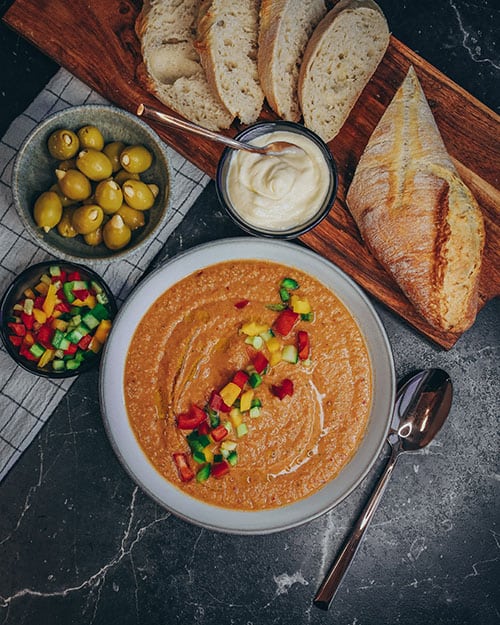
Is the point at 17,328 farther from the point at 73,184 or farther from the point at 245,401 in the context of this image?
the point at 245,401

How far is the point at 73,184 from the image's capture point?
2805mm

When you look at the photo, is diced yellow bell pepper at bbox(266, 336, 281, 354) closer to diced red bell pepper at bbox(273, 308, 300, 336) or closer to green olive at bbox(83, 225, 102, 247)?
diced red bell pepper at bbox(273, 308, 300, 336)

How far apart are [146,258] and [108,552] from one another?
169 centimetres

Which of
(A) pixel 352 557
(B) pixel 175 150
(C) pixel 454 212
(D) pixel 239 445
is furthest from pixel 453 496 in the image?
(B) pixel 175 150

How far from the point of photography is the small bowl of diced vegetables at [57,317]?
2990 millimetres

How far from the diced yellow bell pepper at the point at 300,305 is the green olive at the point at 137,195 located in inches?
35.0

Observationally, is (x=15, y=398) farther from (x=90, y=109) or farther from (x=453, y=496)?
(x=453, y=496)

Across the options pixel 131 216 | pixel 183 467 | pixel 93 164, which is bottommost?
pixel 183 467

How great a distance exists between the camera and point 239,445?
301cm

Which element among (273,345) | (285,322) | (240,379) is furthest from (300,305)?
(240,379)

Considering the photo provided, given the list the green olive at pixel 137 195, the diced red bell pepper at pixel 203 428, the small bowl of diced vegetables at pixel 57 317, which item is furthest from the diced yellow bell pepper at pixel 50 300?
the diced red bell pepper at pixel 203 428

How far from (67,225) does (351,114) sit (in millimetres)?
1603

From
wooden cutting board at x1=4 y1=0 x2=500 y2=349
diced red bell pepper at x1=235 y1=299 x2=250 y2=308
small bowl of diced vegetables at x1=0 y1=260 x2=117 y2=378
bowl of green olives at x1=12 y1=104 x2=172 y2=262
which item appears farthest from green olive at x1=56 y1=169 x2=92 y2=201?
diced red bell pepper at x1=235 y1=299 x2=250 y2=308

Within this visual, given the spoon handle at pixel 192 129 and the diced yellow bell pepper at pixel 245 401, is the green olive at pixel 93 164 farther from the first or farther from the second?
the diced yellow bell pepper at pixel 245 401
